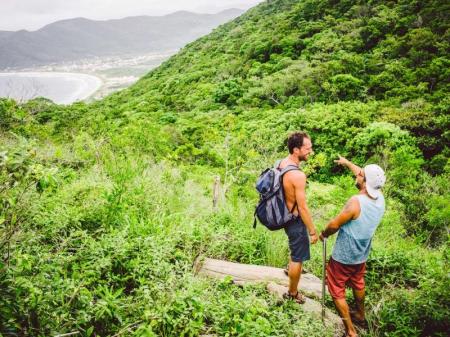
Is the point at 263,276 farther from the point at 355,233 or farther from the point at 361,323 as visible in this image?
the point at 355,233

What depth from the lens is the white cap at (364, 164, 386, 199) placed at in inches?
125

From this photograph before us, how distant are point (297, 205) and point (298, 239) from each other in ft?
1.25

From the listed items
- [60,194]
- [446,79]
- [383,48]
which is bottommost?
[60,194]

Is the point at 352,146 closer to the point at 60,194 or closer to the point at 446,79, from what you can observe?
the point at 446,79

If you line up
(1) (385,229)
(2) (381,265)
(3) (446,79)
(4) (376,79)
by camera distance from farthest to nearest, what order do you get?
(4) (376,79), (3) (446,79), (1) (385,229), (2) (381,265)

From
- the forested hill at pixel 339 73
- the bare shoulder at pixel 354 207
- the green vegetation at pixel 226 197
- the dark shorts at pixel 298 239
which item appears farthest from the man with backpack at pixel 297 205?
the forested hill at pixel 339 73

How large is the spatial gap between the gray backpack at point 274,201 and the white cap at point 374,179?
69 cm

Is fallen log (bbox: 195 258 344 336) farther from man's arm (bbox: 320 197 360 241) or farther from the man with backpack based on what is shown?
man's arm (bbox: 320 197 360 241)

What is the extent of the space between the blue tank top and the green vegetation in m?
0.72

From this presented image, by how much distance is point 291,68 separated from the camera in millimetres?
28016

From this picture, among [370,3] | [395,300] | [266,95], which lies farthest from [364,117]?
[370,3]

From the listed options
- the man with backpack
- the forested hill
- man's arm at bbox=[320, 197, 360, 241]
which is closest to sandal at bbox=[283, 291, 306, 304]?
the man with backpack

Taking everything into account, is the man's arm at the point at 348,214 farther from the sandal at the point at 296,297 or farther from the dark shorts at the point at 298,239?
the sandal at the point at 296,297

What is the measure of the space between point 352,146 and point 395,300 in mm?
15884
